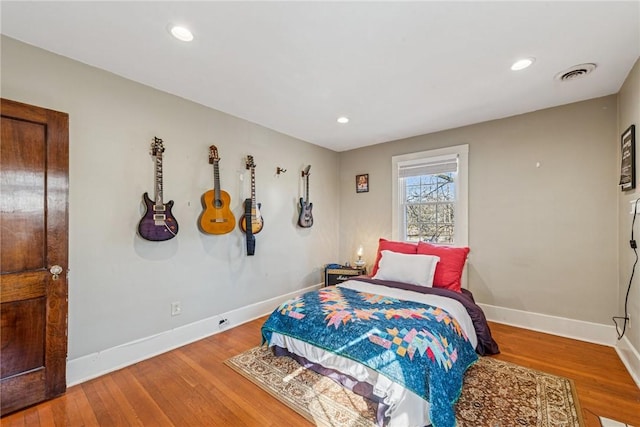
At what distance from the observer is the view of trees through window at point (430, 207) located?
3.73 metres

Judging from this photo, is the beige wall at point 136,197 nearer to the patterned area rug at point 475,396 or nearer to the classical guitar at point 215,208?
the classical guitar at point 215,208

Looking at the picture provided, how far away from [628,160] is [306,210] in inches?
130

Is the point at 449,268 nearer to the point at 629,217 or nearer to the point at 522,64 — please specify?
the point at 629,217

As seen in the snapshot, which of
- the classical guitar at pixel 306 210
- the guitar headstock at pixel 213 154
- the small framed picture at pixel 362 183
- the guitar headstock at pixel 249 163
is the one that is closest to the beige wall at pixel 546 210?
the small framed picture at pixel 362 183

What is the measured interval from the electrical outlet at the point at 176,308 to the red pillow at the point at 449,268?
2598 mm

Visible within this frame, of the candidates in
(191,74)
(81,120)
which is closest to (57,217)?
(81,120)

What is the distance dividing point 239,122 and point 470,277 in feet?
11.2

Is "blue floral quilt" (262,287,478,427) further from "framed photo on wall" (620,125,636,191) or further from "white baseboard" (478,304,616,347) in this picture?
"framed photo on wall" (620,125,636,191)

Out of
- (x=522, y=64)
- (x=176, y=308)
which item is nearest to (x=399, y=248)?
(x=522, y=64)

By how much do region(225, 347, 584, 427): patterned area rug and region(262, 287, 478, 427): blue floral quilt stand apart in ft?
0.46

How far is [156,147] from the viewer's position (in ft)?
8.38

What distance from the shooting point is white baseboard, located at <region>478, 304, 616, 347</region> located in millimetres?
2713

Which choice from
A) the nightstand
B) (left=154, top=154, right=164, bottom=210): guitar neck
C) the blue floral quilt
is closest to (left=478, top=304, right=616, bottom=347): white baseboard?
the blue floral quilt

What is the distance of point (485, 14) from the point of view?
164 cm
